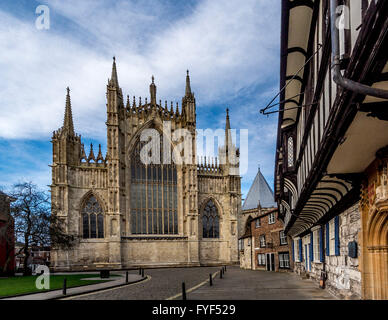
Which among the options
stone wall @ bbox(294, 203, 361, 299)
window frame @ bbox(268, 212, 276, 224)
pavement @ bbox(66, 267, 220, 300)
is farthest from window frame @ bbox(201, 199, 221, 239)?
stone wall @ bbox(294, 203, 361, 299)

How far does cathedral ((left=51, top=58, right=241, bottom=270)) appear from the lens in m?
43.4

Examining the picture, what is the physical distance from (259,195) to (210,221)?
26651 millimetres

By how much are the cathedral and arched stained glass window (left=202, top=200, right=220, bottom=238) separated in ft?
0.45

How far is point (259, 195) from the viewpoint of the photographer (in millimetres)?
74438

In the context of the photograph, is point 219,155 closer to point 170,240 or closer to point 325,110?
point 170,240

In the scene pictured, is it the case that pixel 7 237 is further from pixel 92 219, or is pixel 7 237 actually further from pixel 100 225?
pixel 100 225

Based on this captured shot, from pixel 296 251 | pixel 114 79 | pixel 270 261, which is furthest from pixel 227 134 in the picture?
pixel 296 251

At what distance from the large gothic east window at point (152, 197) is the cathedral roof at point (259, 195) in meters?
27.5

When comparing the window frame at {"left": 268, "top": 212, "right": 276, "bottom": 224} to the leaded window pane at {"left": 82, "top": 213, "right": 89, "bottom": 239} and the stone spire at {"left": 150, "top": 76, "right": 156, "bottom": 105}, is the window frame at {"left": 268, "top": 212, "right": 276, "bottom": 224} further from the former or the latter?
the stone spire at {"left": 150, "top": 76, "right": 156, "bottom": 105}

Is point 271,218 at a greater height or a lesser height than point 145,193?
lesser

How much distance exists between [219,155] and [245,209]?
25.0 meters

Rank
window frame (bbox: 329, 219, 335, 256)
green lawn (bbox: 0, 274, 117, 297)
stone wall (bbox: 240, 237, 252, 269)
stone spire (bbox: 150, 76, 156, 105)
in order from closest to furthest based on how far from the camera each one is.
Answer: window frame (bbox: 329, 219, 335, 256), green lawn (bbox: 0, 274, 117, 297), stone wall (bbox: 240, 237, 252, 269), stone spire (bbox: 150, 76, 156, 105)

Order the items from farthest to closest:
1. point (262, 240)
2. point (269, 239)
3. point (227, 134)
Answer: point (227, 134), point (262, 240), point (269, 239)
